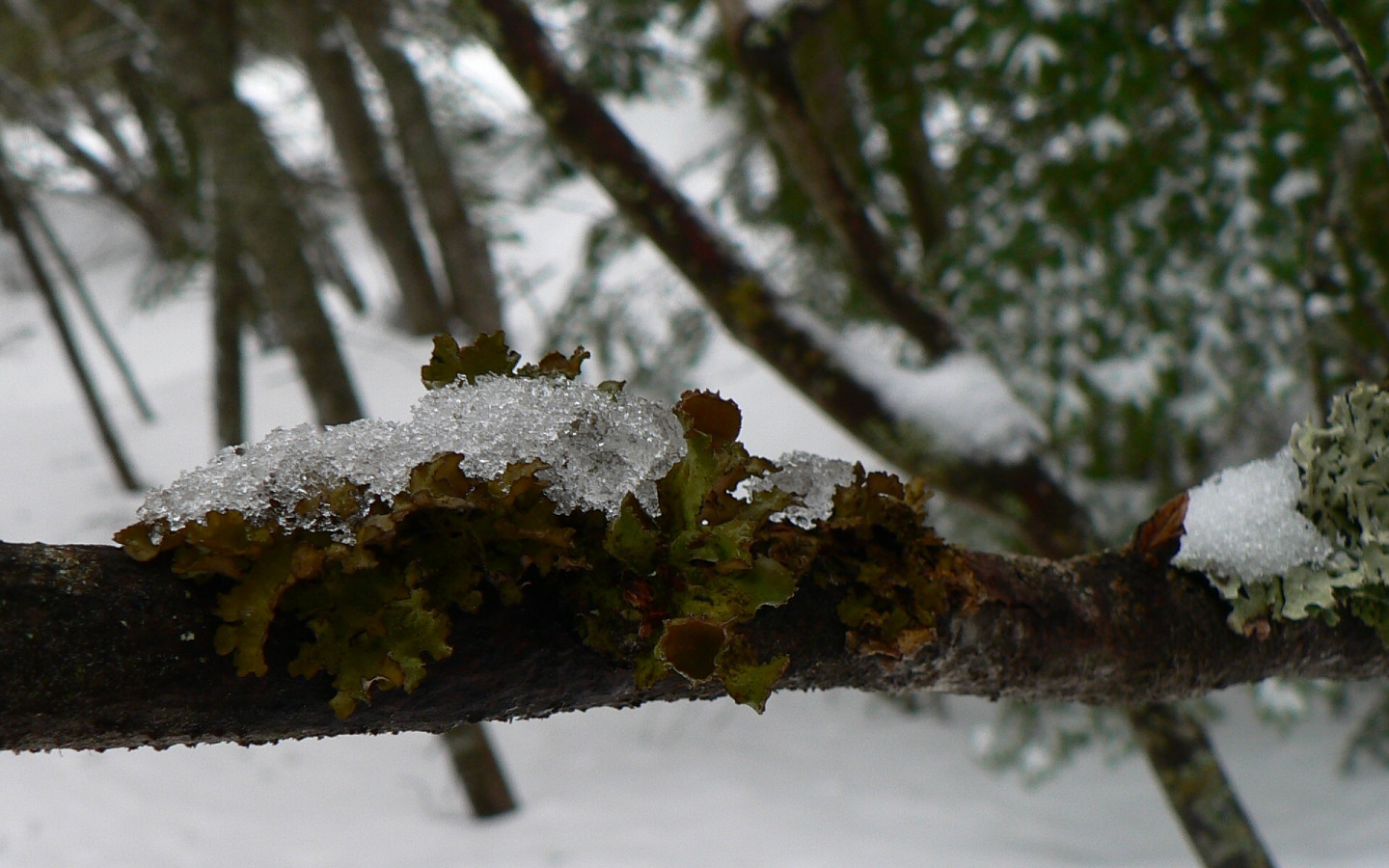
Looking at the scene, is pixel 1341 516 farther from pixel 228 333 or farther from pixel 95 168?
pixel 95 168

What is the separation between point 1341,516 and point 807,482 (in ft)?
2.17

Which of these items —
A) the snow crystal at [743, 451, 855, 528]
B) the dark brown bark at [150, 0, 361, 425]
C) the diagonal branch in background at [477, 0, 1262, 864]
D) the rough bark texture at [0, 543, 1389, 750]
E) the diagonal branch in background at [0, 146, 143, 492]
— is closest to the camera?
the rough bark texture at [0, 543, 1389, 750]

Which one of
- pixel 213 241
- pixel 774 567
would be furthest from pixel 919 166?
pixel 774 567

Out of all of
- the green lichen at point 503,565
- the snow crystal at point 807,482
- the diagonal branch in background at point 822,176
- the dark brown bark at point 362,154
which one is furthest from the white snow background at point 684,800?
the green lichen at point 503,565

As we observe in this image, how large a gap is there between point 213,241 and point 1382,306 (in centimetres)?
580

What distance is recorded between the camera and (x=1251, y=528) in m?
1.18

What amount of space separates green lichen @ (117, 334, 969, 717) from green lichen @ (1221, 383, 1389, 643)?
0.55 meters

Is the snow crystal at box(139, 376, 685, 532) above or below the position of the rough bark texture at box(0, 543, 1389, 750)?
above

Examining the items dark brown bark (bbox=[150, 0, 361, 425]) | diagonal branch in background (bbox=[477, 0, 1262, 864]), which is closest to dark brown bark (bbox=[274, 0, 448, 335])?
dark brown bark (bbox=[150, 0, 361, 425])

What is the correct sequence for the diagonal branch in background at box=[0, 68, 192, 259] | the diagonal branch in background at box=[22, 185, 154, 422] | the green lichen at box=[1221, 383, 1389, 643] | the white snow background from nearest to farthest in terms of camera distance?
the green lichen at box=[1221, 383, 1389, 643], the white snow background, the diagonal branch in background at box=[0, 68, 192, 259], the diagonal branch in background at box=[22, 185, 154, 422]

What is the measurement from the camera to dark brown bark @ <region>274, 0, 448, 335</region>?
6.42 meters

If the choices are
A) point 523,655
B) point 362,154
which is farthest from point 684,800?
point 362,154

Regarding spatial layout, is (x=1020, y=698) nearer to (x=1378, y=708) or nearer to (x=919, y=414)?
(x=919, y=414)

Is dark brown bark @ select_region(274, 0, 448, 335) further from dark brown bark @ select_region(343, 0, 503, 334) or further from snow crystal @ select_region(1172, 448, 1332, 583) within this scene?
snow crystal @ select_region(1172, 448, 1332, 583)
